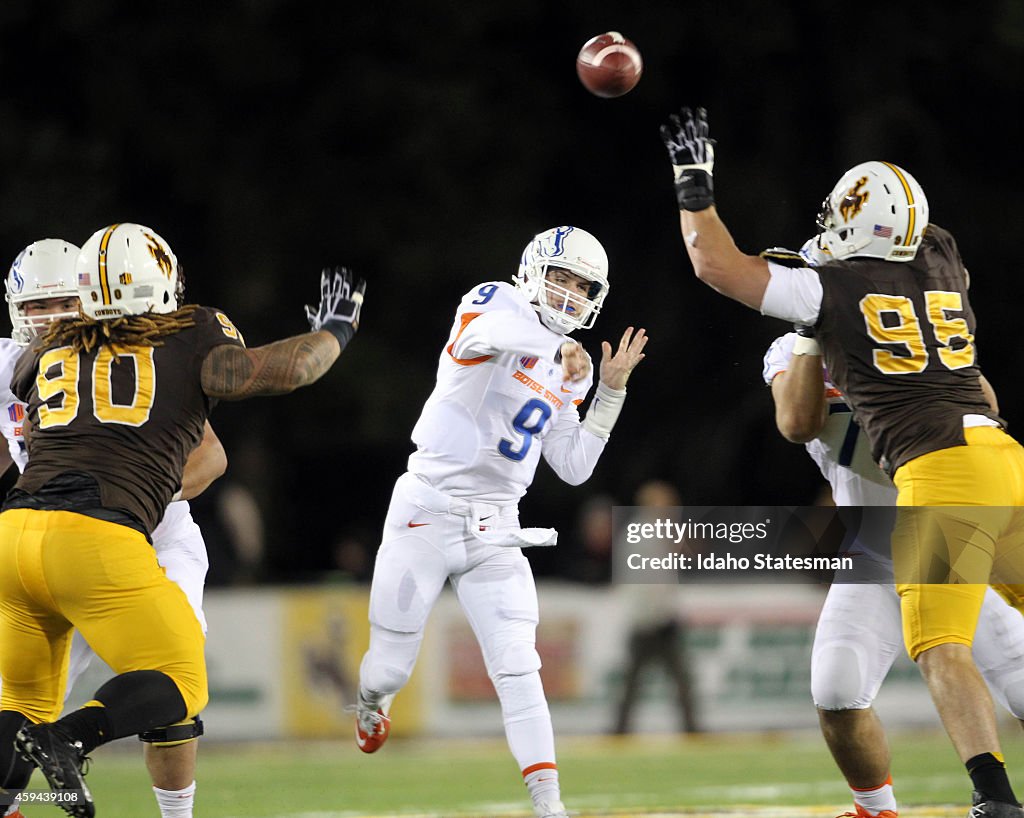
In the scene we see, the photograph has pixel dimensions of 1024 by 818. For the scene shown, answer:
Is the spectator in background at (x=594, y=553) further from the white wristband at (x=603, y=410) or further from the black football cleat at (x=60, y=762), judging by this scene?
the black football cleat at (x=60, y=762)

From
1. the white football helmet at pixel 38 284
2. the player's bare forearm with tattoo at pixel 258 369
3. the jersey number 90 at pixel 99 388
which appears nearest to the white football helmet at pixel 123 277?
the jersey number 90 at pixel 99 388

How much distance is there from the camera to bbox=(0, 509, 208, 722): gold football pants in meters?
4.72

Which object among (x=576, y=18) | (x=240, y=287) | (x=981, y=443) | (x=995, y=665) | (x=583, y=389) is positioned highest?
(x=576, y=18)

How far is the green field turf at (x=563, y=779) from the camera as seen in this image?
735 centimetres

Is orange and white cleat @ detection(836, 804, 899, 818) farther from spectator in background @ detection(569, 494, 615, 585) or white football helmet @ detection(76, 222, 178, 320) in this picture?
spectator in background @ detection(569, 494, 615, 585)

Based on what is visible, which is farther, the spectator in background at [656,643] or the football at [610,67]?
the spectator in background at [656,643]

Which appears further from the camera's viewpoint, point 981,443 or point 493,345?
point 493,345

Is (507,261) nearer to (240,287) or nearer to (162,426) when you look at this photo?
(240,287)

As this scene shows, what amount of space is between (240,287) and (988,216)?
25.9ft

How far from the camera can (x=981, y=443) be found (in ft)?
17.0

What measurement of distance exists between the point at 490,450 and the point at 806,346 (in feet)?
3.97

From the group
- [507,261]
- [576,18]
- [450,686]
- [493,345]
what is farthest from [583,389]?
[576,18]

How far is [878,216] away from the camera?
5.43 m

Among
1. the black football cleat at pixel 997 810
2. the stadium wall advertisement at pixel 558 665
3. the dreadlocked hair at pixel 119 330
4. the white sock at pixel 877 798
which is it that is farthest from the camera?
the stadium wall advertisement at pixel 558 665
